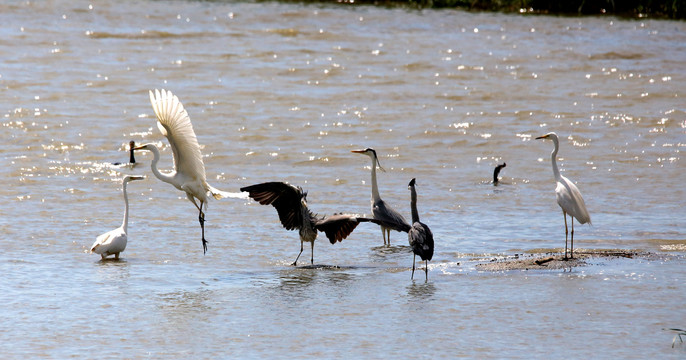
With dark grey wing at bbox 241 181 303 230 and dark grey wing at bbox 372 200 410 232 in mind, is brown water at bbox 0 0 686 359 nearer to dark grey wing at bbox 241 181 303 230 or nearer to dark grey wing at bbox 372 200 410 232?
dark grey wing at bbox 372 200 410 232

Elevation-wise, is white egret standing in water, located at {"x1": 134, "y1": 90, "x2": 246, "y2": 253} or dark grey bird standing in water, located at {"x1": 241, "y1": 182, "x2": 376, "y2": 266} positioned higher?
white egret standing in water, located at {"x1": 134, "y1": 90, "x2": 246, "y2": 253}

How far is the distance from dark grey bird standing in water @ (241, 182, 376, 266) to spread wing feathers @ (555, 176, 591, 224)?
177 cm

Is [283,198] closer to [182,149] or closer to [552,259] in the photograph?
[182,149]

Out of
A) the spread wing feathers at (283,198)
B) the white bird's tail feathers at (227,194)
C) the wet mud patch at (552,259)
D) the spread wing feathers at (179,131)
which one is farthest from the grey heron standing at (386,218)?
the spread wing feathers at (179,131)

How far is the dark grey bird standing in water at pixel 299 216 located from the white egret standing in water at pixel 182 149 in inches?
17.3

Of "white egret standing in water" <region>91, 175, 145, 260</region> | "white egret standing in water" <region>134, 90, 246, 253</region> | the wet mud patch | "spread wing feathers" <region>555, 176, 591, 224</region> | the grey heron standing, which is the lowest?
the wet mud patch

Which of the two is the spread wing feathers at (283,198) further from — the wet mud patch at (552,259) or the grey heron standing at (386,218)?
the wet mud patch at (552,259)

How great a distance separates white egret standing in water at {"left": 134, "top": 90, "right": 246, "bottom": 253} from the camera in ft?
27.7

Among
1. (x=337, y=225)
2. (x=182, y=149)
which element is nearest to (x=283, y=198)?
(x=337, y=225)

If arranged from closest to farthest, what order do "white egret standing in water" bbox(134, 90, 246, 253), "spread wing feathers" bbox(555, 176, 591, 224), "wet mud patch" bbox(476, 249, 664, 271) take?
"wet mud patch" bbox(476, 249, 664, 271)
"white egret standing in water" bbox(134, 90, 246, 253)
"spread wing feathers" bbox(555, 176, 591, 224)

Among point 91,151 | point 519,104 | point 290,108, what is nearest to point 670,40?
point 519,104

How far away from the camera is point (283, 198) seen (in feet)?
28.1

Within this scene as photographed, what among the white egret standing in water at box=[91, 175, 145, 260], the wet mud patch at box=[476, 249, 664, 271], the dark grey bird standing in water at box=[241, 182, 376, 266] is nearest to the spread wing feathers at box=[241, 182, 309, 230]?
the dark grey bird standing in water at box=[241, 182, 376, 266]

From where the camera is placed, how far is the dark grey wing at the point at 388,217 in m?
8.81
